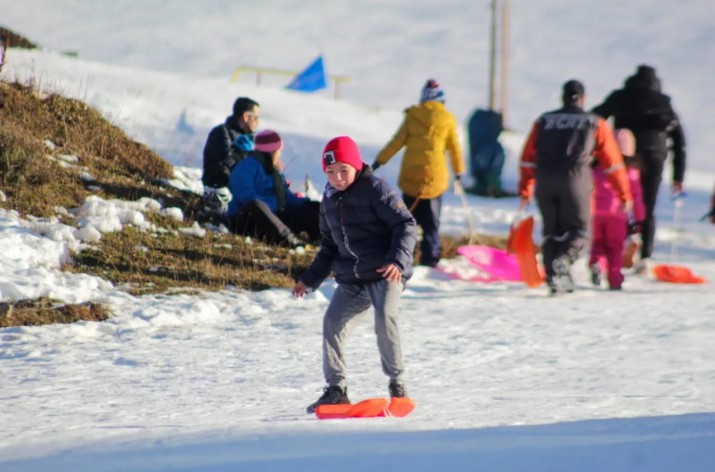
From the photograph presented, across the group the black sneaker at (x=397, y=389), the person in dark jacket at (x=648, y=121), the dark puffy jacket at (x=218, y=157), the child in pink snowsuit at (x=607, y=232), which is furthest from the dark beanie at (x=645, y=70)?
the black sneaker at (x=397, y=389)

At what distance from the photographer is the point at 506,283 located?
402 inches

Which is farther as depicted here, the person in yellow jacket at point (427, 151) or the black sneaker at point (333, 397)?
the person in yellow jacket at point (427, 151)

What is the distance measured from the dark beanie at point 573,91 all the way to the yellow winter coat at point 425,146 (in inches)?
54.1

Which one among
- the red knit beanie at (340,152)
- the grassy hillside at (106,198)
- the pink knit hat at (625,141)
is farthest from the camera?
the pink knit hat at (625,141)

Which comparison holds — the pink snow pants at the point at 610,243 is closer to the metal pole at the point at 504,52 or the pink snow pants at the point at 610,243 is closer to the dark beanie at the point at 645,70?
the dark beanie at the point at 645,70

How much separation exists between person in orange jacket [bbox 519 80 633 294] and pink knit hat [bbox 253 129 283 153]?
245 centimetres

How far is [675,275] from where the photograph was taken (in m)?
10.7

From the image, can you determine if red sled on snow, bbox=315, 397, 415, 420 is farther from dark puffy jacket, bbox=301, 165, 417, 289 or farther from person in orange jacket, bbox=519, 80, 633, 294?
person in orange jacket, bbox=519, 80, 633, 294

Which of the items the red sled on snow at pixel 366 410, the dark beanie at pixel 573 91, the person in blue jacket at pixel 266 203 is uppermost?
the dark beanie at pixel 573 91

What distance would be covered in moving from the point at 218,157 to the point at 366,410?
6276 millimetres

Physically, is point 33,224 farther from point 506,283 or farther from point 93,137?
point 506,283

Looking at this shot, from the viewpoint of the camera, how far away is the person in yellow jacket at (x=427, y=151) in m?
10.1

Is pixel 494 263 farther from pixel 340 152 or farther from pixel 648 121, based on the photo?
pixel 340 152

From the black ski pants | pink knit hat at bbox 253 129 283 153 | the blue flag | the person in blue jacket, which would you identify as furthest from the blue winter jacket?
the blue flag
